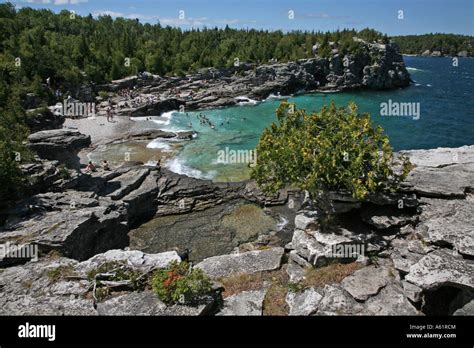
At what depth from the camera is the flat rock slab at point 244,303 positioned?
15453 millimetres

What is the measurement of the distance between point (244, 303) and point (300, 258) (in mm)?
5574

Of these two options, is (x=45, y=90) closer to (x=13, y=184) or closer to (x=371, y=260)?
(x=13, y=184)

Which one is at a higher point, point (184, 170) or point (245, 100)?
point (245, 100)

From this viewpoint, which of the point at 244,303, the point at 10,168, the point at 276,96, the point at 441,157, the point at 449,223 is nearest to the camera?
the point at 244,303

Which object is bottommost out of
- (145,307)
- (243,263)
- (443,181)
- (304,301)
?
(243,263)

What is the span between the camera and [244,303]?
52.9ft

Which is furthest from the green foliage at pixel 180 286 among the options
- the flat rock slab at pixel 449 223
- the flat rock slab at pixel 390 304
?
the flat rock slab at pixel 449 223

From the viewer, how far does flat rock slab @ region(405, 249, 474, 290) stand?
1358 cm

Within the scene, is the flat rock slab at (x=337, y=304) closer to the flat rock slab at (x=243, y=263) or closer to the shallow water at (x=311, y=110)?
the flat rock slab at (x=243, y=263)

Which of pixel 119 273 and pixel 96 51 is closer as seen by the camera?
pixel 119 273

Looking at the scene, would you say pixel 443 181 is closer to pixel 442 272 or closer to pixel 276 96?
pixel 442 272

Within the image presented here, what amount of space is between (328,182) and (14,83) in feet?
225

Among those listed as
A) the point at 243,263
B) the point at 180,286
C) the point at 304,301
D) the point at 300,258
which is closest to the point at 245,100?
the point at 243,263
